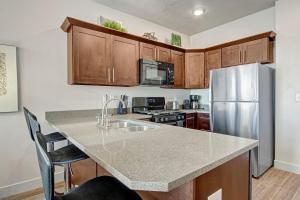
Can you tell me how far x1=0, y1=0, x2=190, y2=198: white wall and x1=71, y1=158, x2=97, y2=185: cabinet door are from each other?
84 centimetres

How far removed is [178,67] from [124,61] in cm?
135

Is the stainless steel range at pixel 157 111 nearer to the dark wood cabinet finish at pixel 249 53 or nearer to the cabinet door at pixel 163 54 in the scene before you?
the cabinet door at pixel 163 54

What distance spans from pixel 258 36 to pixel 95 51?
104 inches

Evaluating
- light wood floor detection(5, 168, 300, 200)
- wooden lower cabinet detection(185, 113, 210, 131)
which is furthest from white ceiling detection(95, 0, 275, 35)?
light wood floor detection(5, 168, 300, 200)

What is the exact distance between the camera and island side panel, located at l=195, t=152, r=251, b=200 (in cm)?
83

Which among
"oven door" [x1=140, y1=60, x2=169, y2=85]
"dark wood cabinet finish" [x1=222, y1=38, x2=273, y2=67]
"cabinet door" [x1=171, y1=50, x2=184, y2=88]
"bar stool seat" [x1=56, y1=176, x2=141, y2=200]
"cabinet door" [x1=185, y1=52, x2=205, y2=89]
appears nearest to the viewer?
"bar stool seat" [x1=56, y1=176, x2=141, y2=200]

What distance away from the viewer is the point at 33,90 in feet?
7.62

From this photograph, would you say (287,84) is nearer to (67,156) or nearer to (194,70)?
(194,70)

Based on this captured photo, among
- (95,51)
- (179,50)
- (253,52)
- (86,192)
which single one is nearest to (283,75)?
(253,52)

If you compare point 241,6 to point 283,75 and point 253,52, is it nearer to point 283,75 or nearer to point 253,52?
point 253,52

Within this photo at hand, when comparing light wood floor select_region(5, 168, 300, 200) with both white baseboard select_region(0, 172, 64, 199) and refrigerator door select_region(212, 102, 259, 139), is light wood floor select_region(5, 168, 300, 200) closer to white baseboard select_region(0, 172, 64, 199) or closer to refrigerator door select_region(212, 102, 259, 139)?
white baseboard select_region(0, 172, 64, 199)

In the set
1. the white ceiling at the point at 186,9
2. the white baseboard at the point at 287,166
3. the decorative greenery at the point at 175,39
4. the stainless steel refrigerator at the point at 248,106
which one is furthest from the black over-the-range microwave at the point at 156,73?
the white baseboard at the point at 287,166

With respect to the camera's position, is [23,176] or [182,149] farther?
[23,176]

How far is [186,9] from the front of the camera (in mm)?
3123
